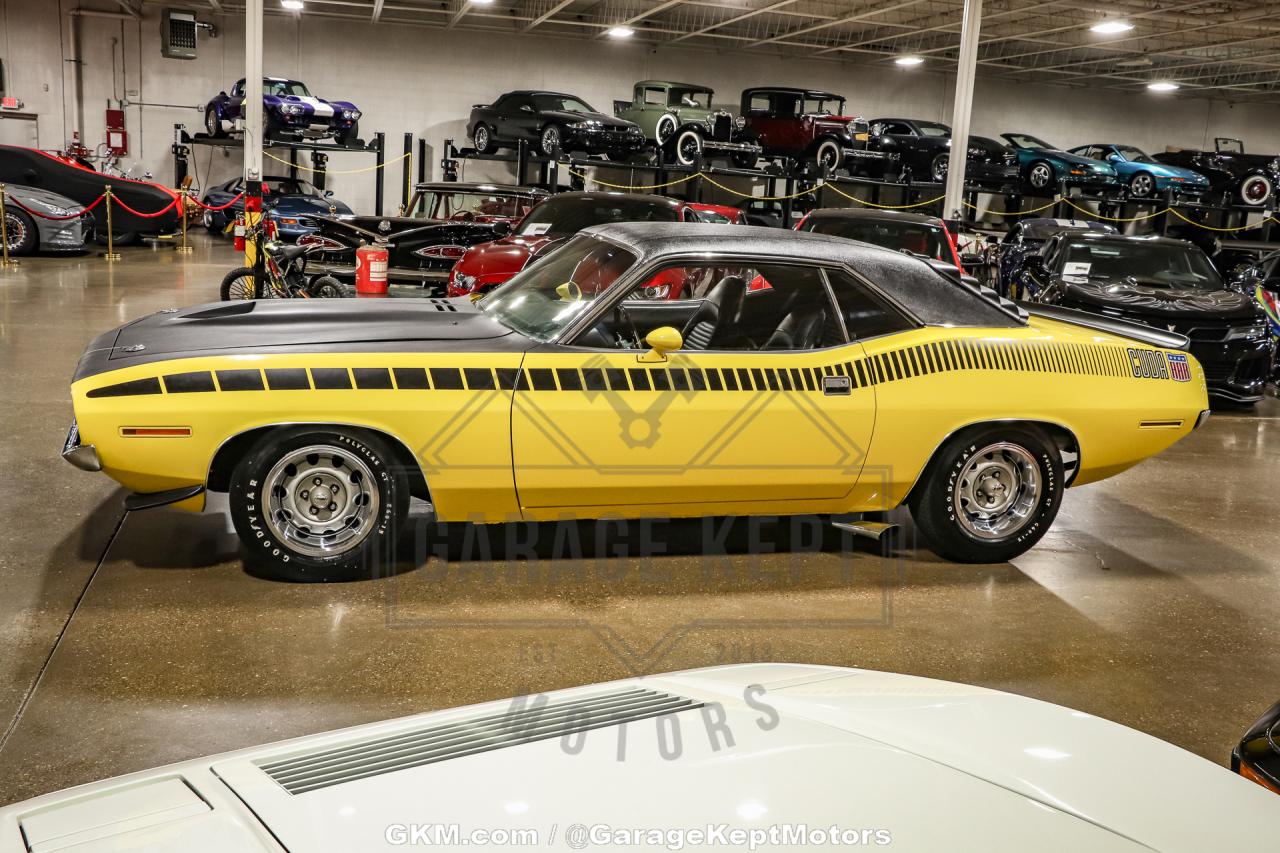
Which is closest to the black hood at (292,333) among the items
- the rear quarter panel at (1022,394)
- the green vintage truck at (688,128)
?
the rear quarter panel at (1022,394)

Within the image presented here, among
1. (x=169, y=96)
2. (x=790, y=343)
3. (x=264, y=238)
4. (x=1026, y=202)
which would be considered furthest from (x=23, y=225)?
(x=1026, y=202)

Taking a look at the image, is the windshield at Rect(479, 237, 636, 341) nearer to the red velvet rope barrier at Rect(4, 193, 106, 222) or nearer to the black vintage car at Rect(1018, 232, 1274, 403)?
the black vintage car at Rect(1018, 232, 1274, 403)

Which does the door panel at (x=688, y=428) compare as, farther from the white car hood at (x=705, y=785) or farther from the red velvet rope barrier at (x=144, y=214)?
the red velvet rope barrier at (x=144, y=214)

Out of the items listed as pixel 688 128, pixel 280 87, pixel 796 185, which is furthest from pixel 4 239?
pixel 796 185

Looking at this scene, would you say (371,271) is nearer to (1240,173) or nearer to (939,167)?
(939,167)

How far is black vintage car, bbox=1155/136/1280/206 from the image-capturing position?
71.2 ft

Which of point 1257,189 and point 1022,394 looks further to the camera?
point 1257,189

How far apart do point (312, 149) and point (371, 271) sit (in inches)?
494

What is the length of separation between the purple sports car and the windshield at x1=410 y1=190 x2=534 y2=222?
334 inches

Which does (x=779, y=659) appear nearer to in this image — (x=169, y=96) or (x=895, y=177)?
(x=895, y=177)

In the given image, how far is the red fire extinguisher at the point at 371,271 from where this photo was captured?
9.75m

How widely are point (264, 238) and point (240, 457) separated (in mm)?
6816

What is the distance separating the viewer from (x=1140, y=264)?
1022 cm

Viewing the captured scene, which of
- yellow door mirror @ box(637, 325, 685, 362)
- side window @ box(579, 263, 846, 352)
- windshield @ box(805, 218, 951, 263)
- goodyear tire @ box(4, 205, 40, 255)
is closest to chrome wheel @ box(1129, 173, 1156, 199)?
windshield @ box(805, 218, 951, 263)
